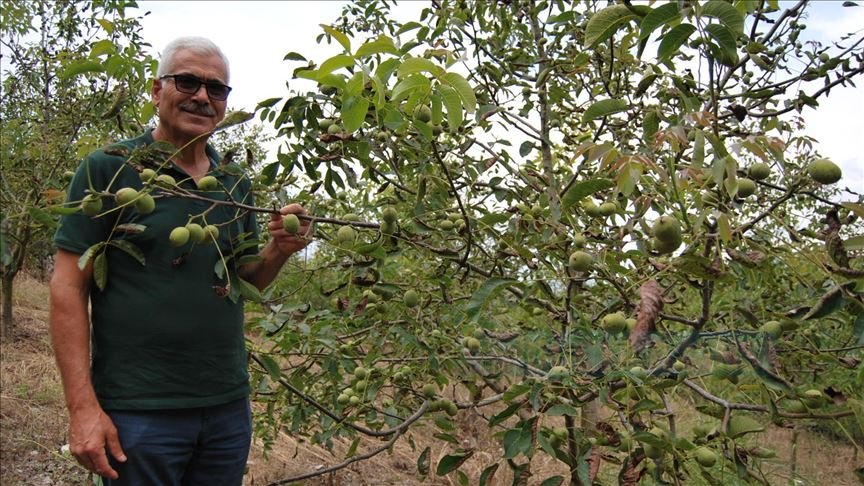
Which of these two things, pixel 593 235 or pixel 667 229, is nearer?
pixel 667 229

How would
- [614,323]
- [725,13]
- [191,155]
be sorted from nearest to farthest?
[725,13]
[614,323]
[191,155]

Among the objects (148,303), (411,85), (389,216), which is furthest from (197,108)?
(411,85)

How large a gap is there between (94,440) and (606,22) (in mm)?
1545

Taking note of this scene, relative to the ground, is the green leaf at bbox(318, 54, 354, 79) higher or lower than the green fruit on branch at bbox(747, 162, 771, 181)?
lower

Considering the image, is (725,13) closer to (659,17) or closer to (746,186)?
(659,17)

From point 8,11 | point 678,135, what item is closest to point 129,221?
point 678,135

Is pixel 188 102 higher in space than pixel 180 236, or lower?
higher

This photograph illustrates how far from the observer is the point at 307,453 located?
462cm

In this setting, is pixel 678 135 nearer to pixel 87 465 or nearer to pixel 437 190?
pixel 437 190

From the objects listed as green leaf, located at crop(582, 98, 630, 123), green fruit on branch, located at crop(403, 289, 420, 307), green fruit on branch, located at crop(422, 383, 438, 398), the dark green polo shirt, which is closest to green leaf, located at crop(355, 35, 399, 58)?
green leaf, located at crop(582, 98, 630, 123)

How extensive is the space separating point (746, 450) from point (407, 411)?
1.58 meters

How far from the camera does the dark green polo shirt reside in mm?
1680

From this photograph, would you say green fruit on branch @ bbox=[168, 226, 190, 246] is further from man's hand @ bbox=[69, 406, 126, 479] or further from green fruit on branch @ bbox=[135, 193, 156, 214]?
man's hand @ bbox=[69, 406, 126, 479]

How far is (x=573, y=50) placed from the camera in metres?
2.76
